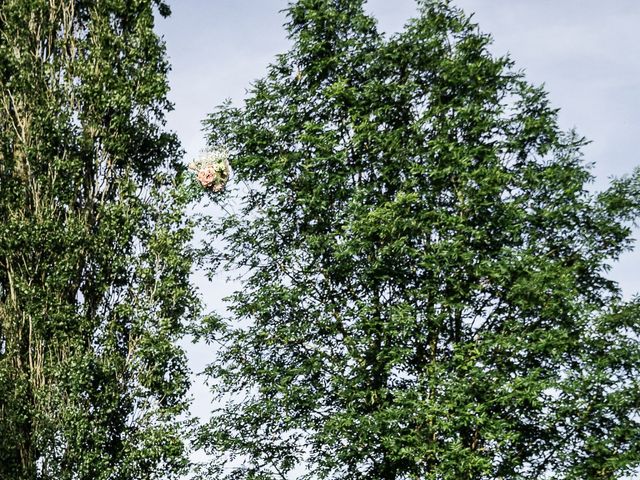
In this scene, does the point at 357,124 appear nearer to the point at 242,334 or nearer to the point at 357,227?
the point at 357,227

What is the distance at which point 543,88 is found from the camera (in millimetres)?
17406

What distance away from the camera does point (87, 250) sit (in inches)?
647

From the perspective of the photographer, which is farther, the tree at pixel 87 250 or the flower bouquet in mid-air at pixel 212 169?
the flower bouquet in mid-air at pixel 212 169

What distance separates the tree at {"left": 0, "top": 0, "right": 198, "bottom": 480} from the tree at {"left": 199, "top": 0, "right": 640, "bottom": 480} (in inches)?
55.8

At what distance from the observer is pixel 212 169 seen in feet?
55.1

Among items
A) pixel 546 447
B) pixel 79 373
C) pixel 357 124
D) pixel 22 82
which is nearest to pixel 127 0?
pixel 22 82

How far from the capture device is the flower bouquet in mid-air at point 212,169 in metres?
16.8

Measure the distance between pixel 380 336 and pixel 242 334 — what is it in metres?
2.79

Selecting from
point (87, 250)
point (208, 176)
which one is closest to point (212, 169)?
point (208, 176)

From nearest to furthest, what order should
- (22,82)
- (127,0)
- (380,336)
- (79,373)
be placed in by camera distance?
(79,373), (380,336), (22,82), (127,0)

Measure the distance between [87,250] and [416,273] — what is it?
6361mm

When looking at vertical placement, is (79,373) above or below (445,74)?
below

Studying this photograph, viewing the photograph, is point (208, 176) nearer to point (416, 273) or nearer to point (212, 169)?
point (212, 169)

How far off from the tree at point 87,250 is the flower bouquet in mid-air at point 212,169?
2.36 ft
